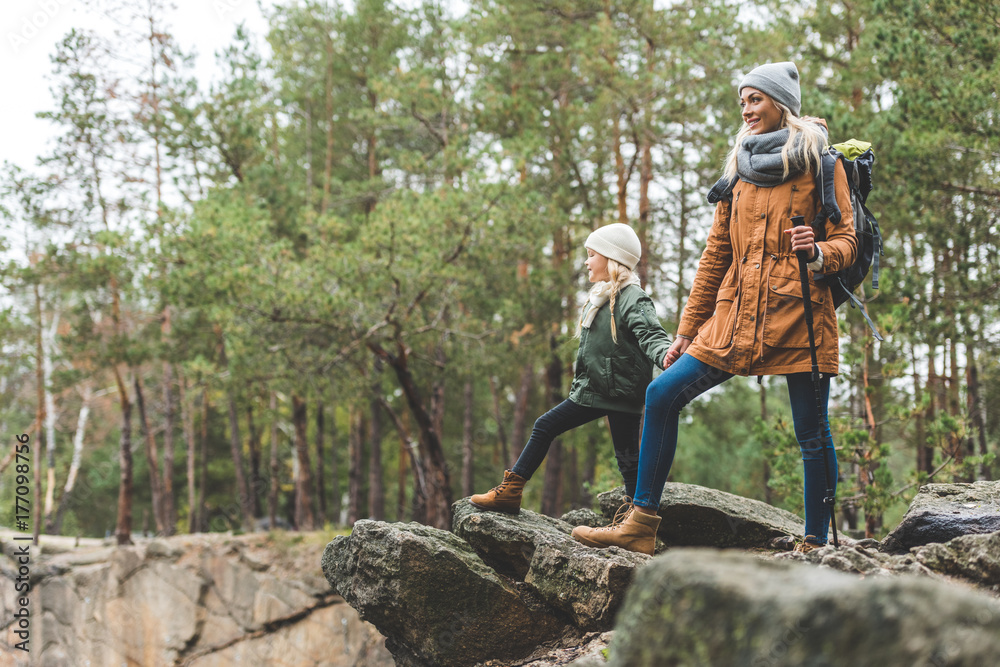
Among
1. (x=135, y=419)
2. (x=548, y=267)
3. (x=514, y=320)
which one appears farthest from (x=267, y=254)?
(x=135, y=419)

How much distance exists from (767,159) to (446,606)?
2481 mm

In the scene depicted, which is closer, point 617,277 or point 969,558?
point 969,558

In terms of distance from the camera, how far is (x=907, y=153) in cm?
770

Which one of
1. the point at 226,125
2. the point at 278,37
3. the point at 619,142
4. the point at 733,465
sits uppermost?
the point at 278,37

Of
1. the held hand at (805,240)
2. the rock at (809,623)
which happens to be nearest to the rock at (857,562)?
the held hand at (805,240)

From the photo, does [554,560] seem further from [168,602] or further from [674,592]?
[168,602]

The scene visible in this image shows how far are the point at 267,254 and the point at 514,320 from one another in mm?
4160

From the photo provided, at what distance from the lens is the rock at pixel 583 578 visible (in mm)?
3033

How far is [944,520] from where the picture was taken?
3.37 metres

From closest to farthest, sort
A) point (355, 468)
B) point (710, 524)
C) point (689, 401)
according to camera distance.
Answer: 1. point (689, 401)
2. point (710, 524)
3. point (355, 468)

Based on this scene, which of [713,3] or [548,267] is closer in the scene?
[713,3]

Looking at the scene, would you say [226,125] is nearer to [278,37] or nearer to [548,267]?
[278,37]

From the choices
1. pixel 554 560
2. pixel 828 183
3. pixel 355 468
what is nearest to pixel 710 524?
pixel 554 560

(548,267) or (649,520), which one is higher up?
(548,267)
